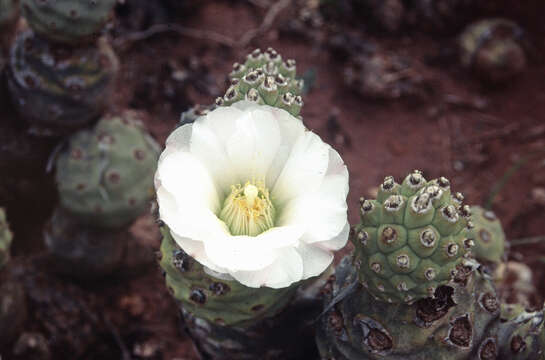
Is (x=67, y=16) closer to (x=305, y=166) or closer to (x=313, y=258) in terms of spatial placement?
(x=305, y=166)

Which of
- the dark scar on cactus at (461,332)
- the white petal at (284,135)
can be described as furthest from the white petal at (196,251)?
the dark scar on cactus at (461,332)

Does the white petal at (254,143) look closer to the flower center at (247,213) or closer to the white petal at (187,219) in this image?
the flower center at (247,213)

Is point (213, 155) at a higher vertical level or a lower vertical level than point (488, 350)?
higher

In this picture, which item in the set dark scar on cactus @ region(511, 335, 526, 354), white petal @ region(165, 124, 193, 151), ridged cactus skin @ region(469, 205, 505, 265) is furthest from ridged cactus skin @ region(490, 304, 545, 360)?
white petal @ region(165, 124, 193, 151)

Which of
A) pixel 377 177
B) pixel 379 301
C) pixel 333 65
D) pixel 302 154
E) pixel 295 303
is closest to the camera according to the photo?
pixel 302 154

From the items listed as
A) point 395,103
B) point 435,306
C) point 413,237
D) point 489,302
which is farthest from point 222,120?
point 395,103

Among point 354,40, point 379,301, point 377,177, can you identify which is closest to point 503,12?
point 354,40

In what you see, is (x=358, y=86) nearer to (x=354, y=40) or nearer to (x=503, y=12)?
(x=354, y=40)
